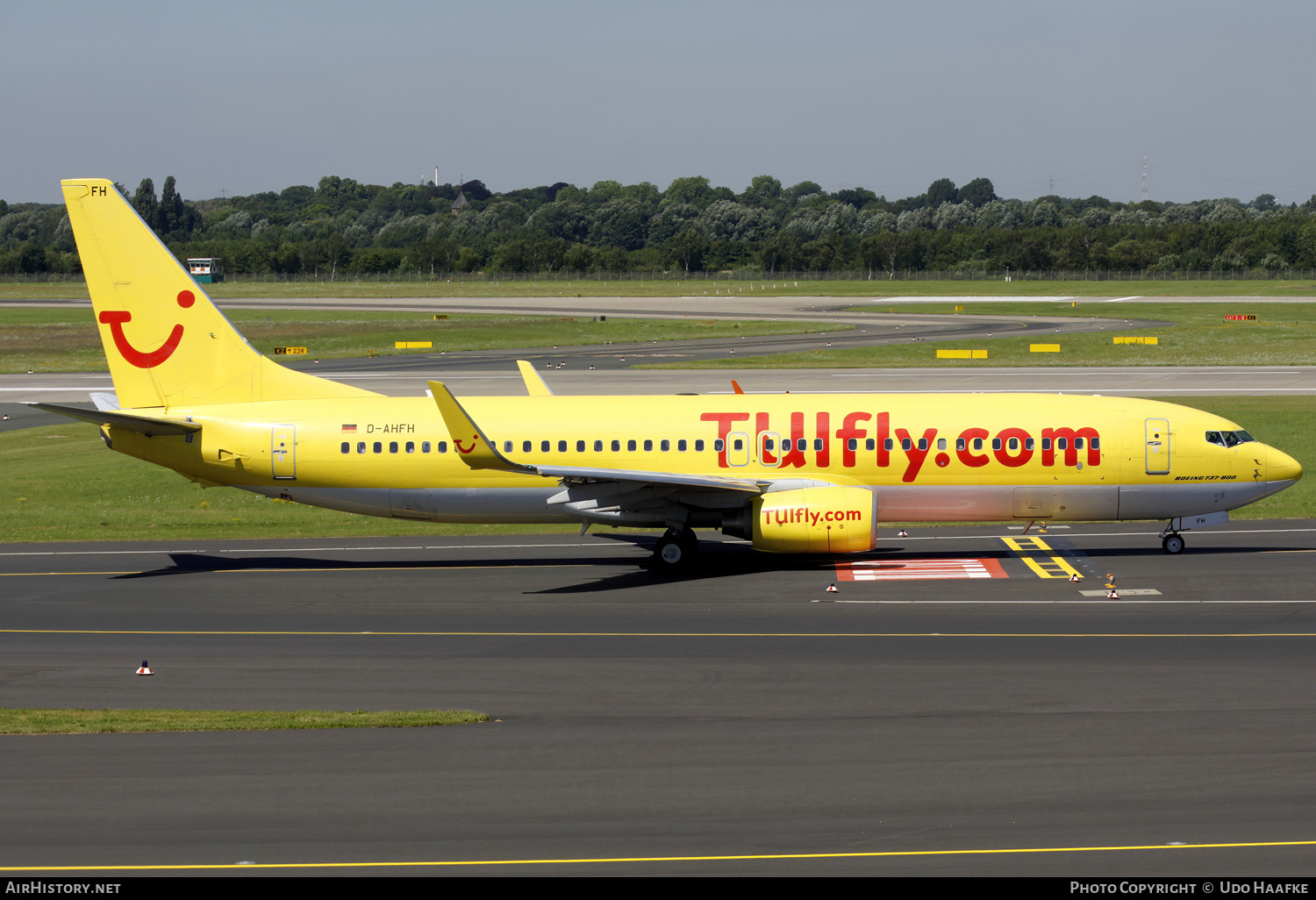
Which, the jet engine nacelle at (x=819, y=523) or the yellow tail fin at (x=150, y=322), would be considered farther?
the yellow tail fin at (x=150, y=322)

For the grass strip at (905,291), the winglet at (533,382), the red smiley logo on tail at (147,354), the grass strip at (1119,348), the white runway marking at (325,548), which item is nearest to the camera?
the red smiley logo on tail at (147,354)

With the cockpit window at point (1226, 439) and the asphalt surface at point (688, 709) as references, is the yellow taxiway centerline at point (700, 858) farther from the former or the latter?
the cockpit window at point (1226, 439)

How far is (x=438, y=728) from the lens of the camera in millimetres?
20250

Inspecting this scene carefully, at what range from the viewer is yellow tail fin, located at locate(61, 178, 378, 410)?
33.4 meters

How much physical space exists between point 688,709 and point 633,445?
1319 centimetres

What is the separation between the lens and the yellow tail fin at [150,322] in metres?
33.4

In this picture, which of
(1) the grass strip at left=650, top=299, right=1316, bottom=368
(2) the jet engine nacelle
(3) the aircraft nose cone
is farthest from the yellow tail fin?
(1) the grass strip at left=650, top=299, right=1316, bottom=368

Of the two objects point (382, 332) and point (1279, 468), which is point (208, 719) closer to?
point (1279, 468)

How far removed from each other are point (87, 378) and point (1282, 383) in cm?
7537

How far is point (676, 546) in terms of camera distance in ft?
108

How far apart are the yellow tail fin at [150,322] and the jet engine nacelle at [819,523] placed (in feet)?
46.7

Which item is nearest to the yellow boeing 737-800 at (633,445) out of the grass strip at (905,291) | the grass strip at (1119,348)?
the grass strip at (1119,348)

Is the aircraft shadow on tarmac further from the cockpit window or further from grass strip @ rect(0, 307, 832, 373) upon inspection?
grass strip @ rect(0, 307, 832, 373)

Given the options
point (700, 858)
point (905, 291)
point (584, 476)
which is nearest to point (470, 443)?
point (584, 476)
